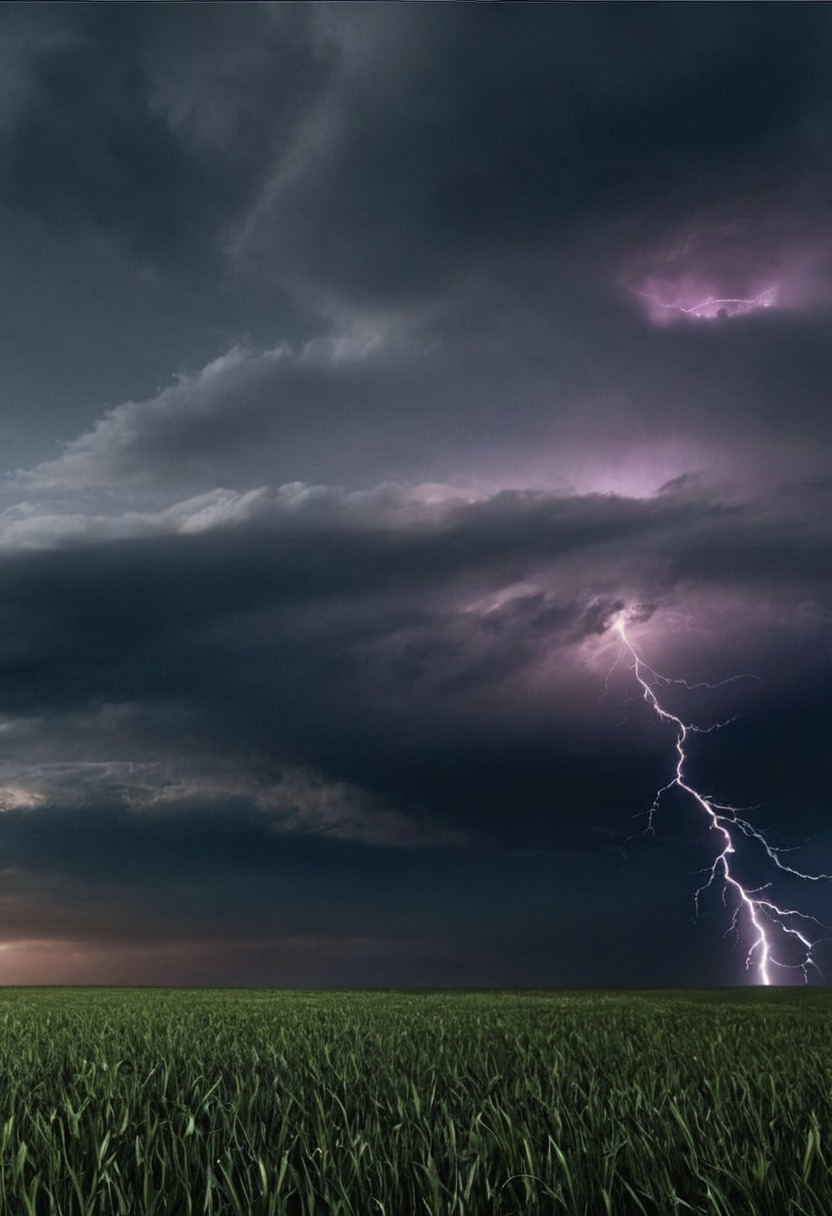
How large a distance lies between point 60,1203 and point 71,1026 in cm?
878

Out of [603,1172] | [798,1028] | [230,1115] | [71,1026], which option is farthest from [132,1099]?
[798,1028]

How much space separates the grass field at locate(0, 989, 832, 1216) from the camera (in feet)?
10.6

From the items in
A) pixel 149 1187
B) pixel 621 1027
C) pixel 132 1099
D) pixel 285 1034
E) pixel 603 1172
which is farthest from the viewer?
pixel 621 1027

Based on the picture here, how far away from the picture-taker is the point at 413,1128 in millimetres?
4250

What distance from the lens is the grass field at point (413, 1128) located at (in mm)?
3232

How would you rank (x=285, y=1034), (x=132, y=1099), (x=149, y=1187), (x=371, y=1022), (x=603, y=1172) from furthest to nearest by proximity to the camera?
(x=371, y=1022) → (x=285, y=1034) → (x=132, y=1099) → (x=603, y=1172) → (x=149, y=1187)

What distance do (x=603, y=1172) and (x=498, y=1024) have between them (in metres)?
8.35

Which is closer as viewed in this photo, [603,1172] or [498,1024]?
[603,1172]

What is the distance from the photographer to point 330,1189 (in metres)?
3.27

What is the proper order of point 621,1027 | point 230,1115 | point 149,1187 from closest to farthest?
point 149,1187 < point 230,1115 < point 621,1027

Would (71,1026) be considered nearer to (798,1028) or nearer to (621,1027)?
(621,1027)

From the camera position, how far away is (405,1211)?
328 cm

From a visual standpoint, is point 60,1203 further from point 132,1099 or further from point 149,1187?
point 132,1099

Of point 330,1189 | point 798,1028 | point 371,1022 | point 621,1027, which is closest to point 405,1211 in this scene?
point 330,1189
